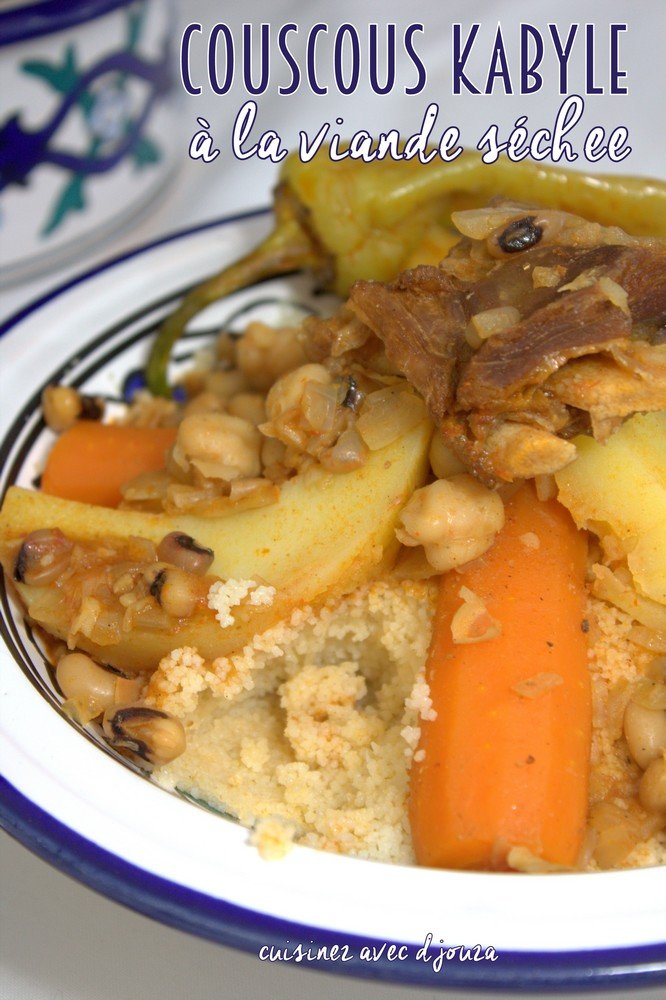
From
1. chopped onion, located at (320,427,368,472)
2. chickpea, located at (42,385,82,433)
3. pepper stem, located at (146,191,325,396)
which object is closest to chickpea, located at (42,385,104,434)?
chickpea, located at (42,385,82,433)

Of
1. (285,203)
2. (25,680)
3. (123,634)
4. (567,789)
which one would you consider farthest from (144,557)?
(285,203)

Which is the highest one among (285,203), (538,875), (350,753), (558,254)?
(558,254)

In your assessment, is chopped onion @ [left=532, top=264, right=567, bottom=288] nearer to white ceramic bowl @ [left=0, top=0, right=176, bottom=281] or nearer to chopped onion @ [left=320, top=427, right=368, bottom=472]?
chopped onion @ [left=320, top=427, right=368, bottom=472]

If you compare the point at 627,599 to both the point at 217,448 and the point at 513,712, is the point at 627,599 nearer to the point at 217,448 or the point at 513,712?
the point at 513,712

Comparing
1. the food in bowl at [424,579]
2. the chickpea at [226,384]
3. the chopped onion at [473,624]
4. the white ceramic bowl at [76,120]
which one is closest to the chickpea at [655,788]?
the food in bowl at [424,579]

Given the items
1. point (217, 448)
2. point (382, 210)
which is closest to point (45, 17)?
point (382, 210)

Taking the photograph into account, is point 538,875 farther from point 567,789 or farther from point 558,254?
point 558,254

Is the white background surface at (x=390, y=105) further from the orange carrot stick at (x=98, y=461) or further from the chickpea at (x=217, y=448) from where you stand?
the chickpea at (x=217, y=448)
